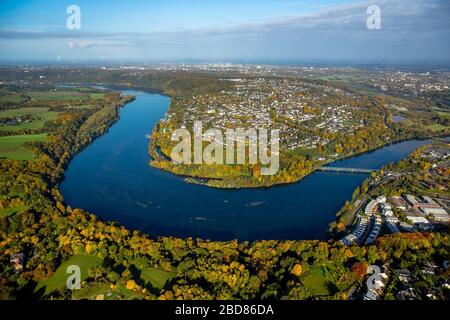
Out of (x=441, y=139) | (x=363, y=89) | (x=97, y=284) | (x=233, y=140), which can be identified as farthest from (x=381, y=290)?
(x=363, y=89)

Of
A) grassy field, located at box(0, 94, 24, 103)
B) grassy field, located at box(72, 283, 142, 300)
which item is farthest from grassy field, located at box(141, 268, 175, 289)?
grassy field, located at box(0, 94, 24, 103)

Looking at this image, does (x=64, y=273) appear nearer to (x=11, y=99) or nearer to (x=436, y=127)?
(x=436, y=127)

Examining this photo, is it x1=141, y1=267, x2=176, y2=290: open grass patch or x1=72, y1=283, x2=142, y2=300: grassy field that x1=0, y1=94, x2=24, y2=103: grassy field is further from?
x1=141, y1=267, x2=176, y2=290: open grass patch

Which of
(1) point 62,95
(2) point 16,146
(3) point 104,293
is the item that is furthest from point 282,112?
(1) point 62,95

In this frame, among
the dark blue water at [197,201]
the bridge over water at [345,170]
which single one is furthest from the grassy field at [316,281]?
the bridge over water at [345,170]

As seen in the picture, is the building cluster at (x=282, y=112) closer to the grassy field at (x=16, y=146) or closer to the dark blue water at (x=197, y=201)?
the dark blue water at (x=197, y=201)
